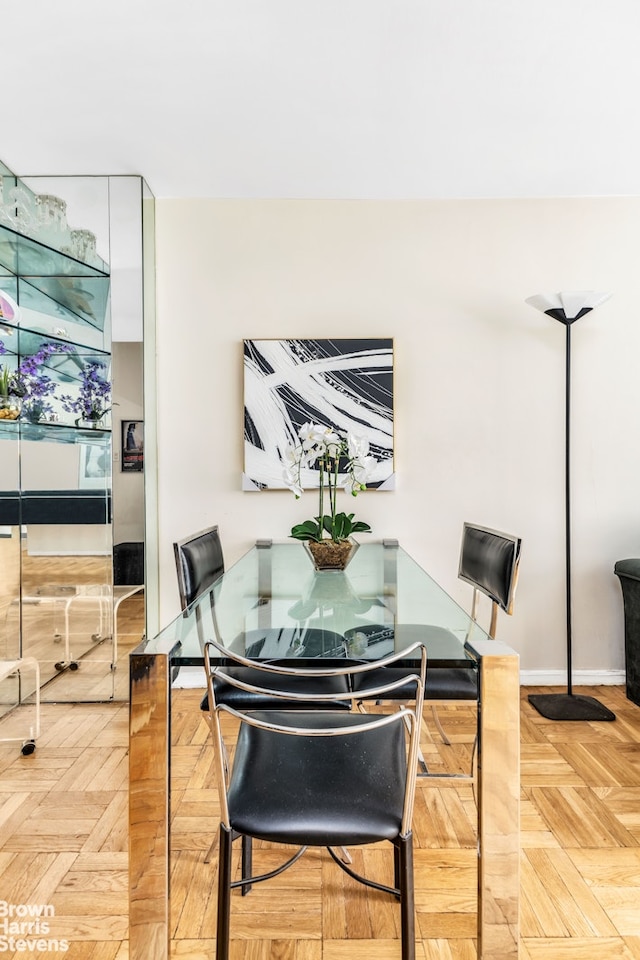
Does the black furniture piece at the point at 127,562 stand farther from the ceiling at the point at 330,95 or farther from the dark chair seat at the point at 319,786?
the ceiling at the point at 330,95

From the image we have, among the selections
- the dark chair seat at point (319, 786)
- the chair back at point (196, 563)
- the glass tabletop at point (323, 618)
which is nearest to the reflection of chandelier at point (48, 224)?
the chair back at point (196, 563)

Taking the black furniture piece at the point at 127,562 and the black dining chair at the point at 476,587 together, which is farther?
the black furniture piece at the point at 127,562

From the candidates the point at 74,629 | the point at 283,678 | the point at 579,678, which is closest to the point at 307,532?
the point at 283,678

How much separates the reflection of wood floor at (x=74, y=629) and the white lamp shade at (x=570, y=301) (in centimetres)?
236

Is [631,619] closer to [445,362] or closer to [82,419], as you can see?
[445,362]

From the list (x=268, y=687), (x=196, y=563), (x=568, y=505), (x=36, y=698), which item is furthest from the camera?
(x=568, y=505)

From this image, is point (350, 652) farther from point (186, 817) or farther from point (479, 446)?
point (479, 446)

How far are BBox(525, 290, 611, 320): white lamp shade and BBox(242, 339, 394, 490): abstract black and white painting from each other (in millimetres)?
733

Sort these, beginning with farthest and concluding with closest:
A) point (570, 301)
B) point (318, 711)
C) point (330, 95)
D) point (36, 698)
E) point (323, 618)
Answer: point (570, 301), point (36, 698), point (330, 95), point (323, 618), point (318, 711)

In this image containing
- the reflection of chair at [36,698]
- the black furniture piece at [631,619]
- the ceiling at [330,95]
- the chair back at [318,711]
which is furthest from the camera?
the black furniture piece at [631,619]

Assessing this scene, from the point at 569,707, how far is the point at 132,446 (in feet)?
7.82

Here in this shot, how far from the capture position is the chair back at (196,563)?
196cm

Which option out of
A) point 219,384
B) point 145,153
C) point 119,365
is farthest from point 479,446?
point 145,153

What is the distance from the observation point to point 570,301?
276 cm
